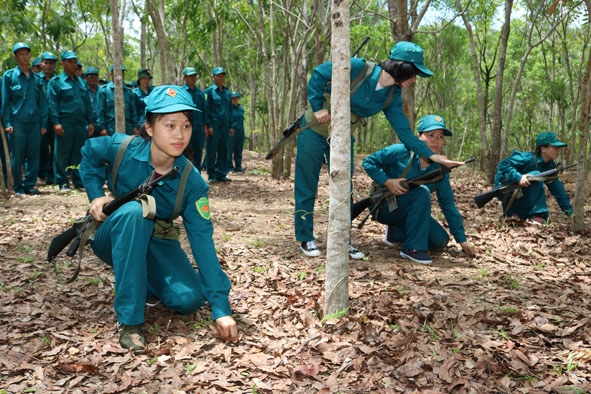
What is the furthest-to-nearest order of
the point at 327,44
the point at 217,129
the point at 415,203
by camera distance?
the point at 327,44 < the point at 217,129 < the point at 415,203

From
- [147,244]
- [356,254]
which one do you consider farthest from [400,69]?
[147,244]

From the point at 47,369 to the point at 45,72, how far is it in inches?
281

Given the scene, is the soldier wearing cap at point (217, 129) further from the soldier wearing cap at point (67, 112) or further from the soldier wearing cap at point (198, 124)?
the soldier wearing cap at point (67, 112)

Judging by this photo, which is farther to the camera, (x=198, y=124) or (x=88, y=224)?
(x=198, y=124)

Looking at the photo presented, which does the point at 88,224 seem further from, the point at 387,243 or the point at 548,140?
the point at 548,140

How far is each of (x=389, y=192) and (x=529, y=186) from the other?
300 cm

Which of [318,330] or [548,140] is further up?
[548,140]

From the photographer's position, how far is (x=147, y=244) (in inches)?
125

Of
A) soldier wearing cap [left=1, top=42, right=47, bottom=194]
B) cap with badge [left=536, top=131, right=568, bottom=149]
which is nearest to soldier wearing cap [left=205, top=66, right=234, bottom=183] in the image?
soldier wearing cap [left=1, top=42, right=47, bottom=194]

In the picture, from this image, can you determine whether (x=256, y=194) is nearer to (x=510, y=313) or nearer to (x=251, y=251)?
(x=251, y=251)

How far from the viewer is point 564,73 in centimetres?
2564

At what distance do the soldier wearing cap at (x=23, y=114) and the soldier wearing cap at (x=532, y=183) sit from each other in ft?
23.9

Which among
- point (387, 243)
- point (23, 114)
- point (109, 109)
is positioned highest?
point (109, 109)

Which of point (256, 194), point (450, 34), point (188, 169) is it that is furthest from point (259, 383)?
point (450, 34)
